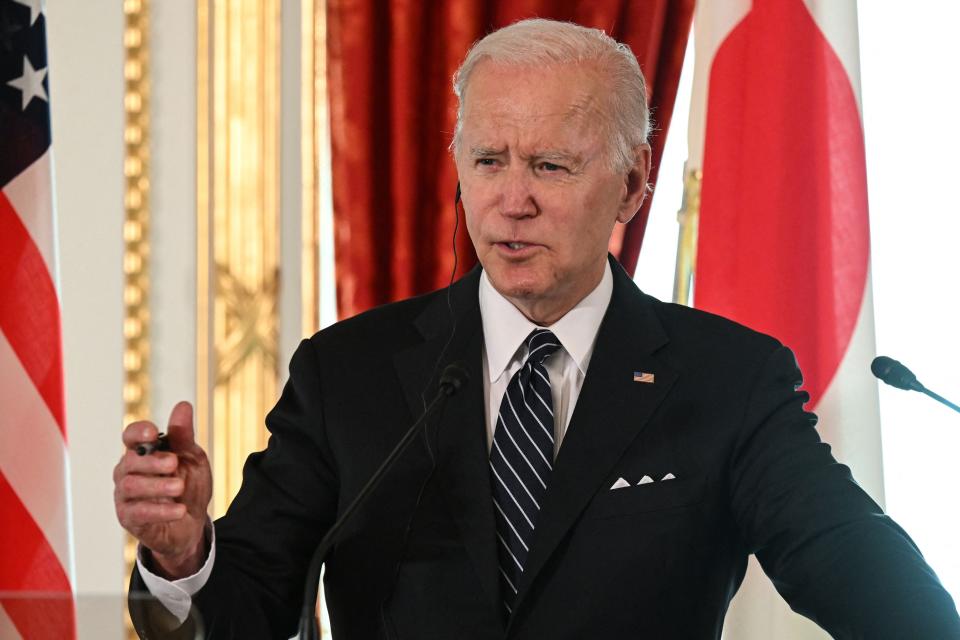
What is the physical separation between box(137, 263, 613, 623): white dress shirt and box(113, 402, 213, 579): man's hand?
496mm

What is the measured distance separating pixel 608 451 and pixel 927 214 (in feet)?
5.74

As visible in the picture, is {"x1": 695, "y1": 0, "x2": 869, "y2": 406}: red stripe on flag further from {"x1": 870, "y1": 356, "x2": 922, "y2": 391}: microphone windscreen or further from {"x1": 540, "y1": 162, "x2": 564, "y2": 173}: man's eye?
{"x1": 870, "y1": 356, "x2": 922, "y2": 391}: microphone windscreen

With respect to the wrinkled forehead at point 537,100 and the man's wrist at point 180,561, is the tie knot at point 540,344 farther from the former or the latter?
the man's wrist at point 180,561

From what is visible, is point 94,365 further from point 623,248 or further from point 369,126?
point 623,248

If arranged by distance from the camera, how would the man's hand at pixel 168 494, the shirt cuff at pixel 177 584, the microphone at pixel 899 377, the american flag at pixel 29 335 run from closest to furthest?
the man's hand at pixel 168 494 → the shirt cuff at pixel 177 584 → the microphone at pixel 899 377 → the american flag at pixel 29 335

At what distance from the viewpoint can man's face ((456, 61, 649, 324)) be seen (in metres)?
1.80

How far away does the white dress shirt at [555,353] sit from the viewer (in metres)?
1.83

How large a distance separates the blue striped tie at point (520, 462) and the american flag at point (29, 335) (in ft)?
4.80

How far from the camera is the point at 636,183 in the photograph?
1999mm

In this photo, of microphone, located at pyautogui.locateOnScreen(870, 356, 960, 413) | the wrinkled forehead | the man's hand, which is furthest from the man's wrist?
microphone, located at pyautogui.locateOnScreen(870, 356, 960, 413)

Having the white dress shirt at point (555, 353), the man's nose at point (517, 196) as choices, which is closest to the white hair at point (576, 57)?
the man's nose at point (517, 196)

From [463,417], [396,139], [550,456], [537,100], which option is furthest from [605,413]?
[396,139]

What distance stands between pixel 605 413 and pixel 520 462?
147 mm

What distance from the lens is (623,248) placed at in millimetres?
2953
